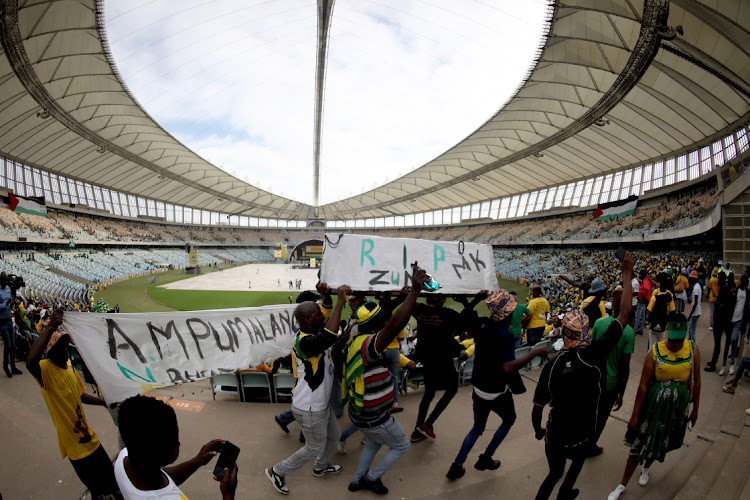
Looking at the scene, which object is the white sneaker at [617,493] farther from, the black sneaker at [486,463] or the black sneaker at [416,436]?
the black sneaker at [416,436]

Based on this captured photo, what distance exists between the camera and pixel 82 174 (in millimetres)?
40500

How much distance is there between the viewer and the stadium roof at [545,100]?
48.4ft

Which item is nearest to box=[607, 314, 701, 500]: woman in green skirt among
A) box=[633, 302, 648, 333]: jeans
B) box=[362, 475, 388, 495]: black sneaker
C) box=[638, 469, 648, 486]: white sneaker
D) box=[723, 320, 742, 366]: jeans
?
box=[638, 469, 648, 486]: white sneaker

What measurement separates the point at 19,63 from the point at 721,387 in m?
30.1

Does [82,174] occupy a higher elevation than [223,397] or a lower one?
higher

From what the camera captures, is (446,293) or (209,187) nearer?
(446,293)

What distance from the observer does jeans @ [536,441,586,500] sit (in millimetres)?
2754

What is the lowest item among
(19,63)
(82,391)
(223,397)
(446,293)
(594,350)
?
(223,397)

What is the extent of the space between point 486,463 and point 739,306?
4.95 metres

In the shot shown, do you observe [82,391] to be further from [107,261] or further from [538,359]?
[107,261]

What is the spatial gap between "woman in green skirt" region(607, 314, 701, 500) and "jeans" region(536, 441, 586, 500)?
572 mm

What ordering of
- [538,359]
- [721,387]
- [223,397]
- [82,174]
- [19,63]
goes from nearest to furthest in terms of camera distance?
[721,387], [223,397], [538,359], [19,63], [82,174]

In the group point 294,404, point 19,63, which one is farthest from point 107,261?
point 294,404

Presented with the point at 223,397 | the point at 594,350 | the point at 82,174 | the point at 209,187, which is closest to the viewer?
the point at 594,350
